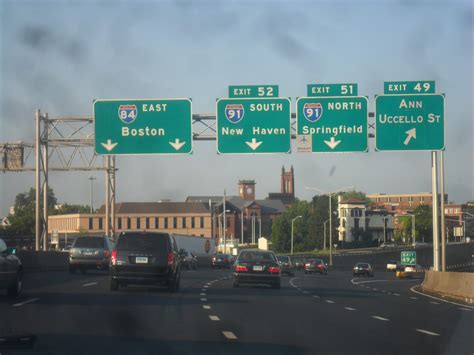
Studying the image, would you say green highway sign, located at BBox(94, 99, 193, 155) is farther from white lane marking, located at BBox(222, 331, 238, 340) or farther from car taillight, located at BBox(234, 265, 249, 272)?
white lane marking, located at BBox(222, 331, 238, 340)

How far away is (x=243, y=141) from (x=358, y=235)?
116m

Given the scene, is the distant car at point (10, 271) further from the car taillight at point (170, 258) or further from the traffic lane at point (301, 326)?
the car taillight at point (170, 258)

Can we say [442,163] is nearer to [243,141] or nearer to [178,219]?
[243,141]

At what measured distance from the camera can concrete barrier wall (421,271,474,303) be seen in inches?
1223

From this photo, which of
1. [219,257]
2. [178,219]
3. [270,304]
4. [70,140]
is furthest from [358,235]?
[270,304]

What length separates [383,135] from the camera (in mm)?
36875

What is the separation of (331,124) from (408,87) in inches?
135

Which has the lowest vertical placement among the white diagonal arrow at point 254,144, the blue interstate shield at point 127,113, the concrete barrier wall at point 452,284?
the concrete barrier wall at point 452,284

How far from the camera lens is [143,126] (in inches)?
1470

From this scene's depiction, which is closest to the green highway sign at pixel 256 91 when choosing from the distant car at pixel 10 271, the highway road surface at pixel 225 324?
the highway road surface at pixel 225 324

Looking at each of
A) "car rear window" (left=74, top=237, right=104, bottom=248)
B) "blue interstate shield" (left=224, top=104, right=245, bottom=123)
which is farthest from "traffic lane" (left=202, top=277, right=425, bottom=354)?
"car rear window" (left=74, top=237, right=104, bottom=248)

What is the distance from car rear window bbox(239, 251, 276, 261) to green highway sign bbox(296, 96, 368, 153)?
174 inches

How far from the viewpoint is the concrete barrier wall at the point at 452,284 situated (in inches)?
1223

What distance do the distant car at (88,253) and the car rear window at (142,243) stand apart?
15.9 metres
